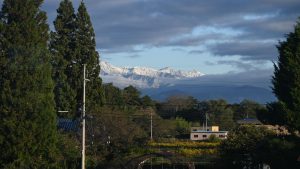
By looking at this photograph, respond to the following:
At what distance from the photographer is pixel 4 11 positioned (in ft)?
118

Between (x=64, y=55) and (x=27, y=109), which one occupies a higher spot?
(x=64, y=55)

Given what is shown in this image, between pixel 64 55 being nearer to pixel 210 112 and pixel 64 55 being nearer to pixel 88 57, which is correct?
pixel 88 57

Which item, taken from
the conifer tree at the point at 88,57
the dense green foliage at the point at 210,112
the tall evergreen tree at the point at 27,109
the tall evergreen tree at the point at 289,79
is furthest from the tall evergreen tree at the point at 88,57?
the dense green foliage at the point at 210,112

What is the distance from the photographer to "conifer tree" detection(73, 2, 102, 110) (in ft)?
169

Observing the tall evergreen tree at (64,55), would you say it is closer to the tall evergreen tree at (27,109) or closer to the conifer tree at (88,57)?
the conifer tree at (88,57)

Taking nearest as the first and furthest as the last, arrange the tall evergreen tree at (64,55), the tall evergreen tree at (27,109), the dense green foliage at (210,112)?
the tall evergreen tree at (27,109) → the tall evergreen tree at (64,55) → the dense green foliage at (210,112)

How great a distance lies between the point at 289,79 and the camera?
109 ft

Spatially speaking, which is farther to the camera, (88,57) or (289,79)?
(88,57)

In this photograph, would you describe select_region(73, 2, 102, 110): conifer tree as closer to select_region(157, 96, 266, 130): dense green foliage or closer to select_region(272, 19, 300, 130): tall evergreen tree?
select_region(272, 19, 300, 130): tall evergreen tree

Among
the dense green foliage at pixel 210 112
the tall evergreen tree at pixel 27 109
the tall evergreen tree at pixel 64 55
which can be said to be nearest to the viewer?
the tall evergreen tree at pixel 27 109

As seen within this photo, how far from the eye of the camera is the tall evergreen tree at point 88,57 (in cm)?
5166

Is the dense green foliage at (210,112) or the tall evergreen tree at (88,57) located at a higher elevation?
the tall evergreen tree at (88,57)

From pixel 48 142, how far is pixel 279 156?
40.2ft

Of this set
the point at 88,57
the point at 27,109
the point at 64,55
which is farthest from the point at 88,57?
the point at 27,109
